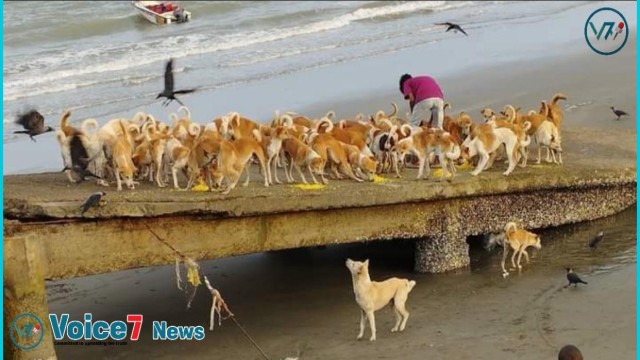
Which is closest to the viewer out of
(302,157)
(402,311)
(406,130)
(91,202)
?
(91,202)

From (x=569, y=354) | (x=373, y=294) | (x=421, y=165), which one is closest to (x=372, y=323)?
(x=373, y=294)

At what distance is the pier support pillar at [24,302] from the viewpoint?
26.3 feet

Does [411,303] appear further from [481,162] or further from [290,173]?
[481,162]

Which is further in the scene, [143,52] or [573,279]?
[143,52]

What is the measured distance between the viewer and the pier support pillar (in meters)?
8.02

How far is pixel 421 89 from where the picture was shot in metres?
12.3

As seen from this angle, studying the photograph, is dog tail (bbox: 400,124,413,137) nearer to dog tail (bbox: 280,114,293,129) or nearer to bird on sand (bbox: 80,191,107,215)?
dog tail (bbox: 280,114,293,129)

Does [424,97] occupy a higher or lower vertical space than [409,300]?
higher

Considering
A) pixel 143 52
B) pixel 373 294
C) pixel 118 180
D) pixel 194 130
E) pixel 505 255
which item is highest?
pixel 194 130

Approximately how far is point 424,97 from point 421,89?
0.40ft

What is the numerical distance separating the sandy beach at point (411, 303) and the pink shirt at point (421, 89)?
190 cm

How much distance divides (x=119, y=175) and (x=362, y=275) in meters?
2.76

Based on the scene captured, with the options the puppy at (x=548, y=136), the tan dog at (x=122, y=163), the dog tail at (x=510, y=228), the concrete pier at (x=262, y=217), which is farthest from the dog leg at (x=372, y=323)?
the puppy at (x=548, y=136)

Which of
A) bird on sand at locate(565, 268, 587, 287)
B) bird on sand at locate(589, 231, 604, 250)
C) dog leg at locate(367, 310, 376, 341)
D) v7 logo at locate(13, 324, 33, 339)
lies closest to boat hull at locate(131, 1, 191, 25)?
bird on sand at locate(589, 231, 604, 250)
